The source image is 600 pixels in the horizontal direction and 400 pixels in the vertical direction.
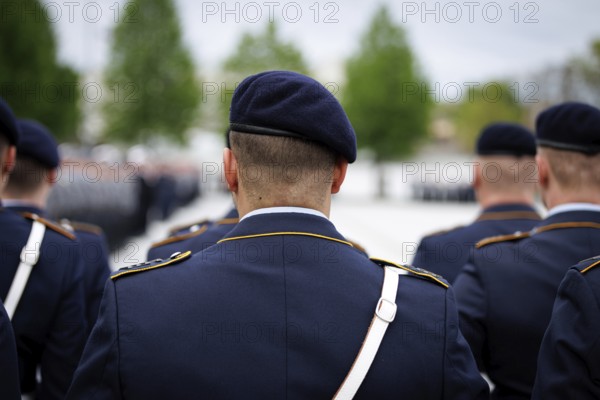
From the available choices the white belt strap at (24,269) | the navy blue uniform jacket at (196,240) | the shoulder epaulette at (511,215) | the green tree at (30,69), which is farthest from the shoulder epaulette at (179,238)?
the green tree at (30,69)

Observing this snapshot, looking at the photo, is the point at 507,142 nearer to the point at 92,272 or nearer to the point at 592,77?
the point at 92,272

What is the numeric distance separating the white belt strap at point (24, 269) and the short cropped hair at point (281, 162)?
1166 mm

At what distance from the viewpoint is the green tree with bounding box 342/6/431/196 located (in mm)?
44312

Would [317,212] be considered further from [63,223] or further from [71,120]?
[71,120]

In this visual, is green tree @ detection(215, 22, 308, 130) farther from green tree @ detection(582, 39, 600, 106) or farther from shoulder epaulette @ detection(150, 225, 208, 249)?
shoulder epaulette @ detection(150, 225, 208, 249)

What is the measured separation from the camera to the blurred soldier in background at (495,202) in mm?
3428

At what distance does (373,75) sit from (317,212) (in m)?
44.2

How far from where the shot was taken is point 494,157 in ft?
12.0

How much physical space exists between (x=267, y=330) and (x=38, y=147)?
7.20 feet

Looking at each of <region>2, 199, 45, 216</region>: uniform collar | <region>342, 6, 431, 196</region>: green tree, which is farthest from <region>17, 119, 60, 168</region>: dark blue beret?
<region>342, 6, 431, 196</region>: green tree

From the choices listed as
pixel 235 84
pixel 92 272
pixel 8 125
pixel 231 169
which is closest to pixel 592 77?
pixel 235 84

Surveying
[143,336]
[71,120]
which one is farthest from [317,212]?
[71,120]

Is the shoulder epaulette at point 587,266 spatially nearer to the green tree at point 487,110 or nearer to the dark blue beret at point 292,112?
the dark blue beret at point 292,112

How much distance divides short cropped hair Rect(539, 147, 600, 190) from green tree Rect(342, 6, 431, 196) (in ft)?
138
